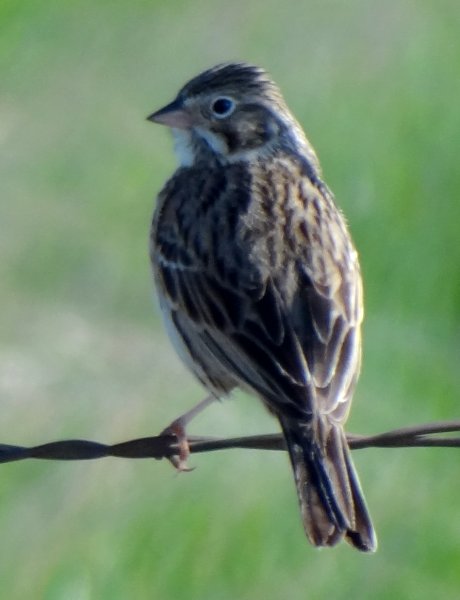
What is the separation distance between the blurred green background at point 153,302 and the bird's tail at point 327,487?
4528 millimetres

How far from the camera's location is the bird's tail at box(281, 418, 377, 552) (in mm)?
5617

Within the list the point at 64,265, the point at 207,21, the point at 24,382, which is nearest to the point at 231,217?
the point at 24,382

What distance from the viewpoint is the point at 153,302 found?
930cm

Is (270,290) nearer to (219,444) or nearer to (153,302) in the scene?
(219,444)

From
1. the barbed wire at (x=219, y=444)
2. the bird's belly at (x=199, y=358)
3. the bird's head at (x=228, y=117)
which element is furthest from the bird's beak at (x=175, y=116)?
the barbed wire at (x=219, y=444)

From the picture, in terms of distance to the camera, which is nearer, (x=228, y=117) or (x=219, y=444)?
(x=219, y=444)

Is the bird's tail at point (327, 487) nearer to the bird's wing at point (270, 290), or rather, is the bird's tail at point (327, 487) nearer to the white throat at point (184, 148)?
the bird's wing at point (270, 290)

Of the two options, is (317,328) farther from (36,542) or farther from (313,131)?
(313,131)

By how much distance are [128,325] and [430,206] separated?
2594mm

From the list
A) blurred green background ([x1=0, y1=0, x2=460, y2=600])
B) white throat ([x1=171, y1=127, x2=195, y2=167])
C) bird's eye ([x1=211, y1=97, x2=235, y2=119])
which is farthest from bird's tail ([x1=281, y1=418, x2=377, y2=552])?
blurred green background ([x1=0, y1=0, x2=460, y2=600])

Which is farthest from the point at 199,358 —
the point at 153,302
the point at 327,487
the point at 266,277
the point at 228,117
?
the point at 153,302

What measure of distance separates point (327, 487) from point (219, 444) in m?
0.45

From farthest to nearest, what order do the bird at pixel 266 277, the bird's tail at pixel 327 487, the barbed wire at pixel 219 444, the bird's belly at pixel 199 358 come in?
the bird's belly at pixel 199 358, the bird at pixel 266 277, the bird's tail at pixel 327 487, the barbed wire at pixel 219 444

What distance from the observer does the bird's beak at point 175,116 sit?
294 inches
